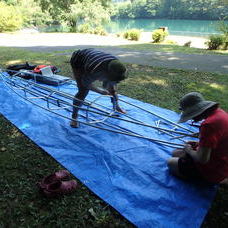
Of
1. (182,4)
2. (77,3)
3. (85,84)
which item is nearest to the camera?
(85,84)

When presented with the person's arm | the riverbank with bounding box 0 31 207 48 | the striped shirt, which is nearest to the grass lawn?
the person's arm

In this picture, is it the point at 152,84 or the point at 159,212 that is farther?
the point at 152,84

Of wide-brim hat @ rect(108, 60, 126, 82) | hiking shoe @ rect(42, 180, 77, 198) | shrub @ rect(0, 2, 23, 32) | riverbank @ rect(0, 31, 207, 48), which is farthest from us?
shrub @ rect(0, 2, 23, 32)

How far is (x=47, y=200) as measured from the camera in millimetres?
2318

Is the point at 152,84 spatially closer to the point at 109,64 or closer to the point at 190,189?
the point at 109,64

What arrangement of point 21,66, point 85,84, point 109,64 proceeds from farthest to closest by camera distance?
point 21,66 → point 85,84 → point 109,64

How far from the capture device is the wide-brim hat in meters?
2.86

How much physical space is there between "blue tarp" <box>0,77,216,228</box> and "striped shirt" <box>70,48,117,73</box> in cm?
99

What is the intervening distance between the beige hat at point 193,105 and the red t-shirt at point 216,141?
89 millimetres

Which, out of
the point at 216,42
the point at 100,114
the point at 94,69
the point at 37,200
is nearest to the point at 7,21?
the point at 216,42

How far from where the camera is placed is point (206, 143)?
1.96 m

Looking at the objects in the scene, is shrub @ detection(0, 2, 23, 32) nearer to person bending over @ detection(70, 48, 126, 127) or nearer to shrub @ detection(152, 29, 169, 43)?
shrub @ detection(152, 29, 169, 43)

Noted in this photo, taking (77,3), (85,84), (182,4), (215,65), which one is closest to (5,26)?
(77,3)

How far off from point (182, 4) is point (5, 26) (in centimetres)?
3785
